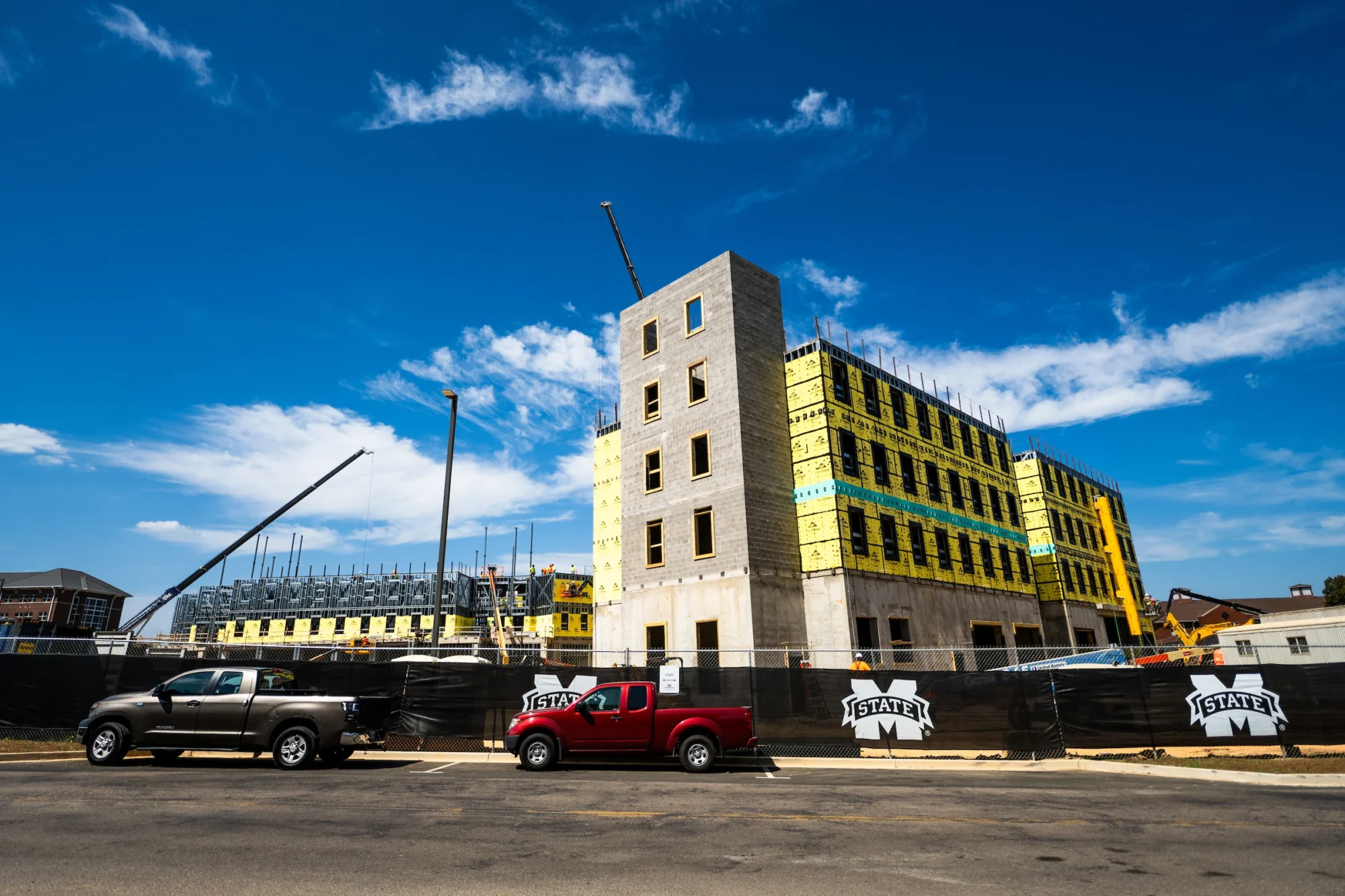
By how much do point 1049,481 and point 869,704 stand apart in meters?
36.5

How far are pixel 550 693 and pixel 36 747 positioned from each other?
38.8 feet

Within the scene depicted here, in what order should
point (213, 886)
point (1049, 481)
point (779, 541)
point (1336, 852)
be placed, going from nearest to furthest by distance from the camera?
point (213, 886)
point (1336, 852)
point (779, 541)
point (1049, 481)

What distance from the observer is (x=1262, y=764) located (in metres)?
15.1

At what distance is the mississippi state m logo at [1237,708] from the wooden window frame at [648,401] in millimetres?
22038

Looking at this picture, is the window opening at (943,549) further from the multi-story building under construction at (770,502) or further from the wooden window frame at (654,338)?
the wooden window frame at (654,338)

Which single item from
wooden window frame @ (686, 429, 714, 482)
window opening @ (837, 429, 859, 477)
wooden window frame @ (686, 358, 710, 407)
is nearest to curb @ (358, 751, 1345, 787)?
wooden window frame @ (686, 429, 714, 482)

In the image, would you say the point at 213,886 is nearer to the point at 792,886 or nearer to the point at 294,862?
the point at 294,862

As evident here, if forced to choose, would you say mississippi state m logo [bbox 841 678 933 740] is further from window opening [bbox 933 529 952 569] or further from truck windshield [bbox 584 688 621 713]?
window opening [bbox 933 529 952 569]

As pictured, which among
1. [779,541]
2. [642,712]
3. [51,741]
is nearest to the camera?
[642,712]

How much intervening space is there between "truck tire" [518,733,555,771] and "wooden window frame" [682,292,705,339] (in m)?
21.0

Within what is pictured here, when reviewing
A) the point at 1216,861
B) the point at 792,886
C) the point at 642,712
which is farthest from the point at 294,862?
A: the point at 1216,861

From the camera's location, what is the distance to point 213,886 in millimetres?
6578

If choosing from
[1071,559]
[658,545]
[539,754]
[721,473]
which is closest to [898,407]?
[721,473]

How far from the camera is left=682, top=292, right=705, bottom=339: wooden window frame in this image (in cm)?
3234
